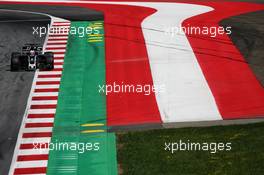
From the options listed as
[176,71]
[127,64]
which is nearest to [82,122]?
[127,64]

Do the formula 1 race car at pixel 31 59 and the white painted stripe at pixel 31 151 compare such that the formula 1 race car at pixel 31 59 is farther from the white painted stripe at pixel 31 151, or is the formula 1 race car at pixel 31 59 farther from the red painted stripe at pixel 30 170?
the red painted stripe at pixel 30 170

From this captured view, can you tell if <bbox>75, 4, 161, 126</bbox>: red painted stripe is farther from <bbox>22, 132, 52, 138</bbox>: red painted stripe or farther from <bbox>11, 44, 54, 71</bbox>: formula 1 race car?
<bbox>11, 44, 54, 71</bbox>: formula 1 race car

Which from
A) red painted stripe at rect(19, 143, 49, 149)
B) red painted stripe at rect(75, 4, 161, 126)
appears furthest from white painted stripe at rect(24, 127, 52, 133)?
red painted stripe at rect(75, 4, 161, 126)

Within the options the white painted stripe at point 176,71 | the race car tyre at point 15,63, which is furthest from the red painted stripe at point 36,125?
the race car tyre at point 15,63

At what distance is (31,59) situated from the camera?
32.5 meters

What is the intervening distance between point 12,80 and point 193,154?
14.3 m

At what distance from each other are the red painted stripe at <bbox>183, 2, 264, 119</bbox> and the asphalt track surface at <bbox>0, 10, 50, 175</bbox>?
1196 centimetres

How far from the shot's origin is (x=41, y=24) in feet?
140

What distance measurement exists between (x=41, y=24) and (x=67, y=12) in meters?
4.21

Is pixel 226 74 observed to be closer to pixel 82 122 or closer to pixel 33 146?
pixel 82 122

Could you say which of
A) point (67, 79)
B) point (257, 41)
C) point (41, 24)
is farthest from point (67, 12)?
point (257, 41)

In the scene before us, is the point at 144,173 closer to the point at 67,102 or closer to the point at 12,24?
the point at 67,102

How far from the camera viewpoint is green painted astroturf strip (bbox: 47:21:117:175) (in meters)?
22.7

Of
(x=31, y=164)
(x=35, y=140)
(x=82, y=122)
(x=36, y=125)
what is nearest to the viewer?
(x=31, y=164)
